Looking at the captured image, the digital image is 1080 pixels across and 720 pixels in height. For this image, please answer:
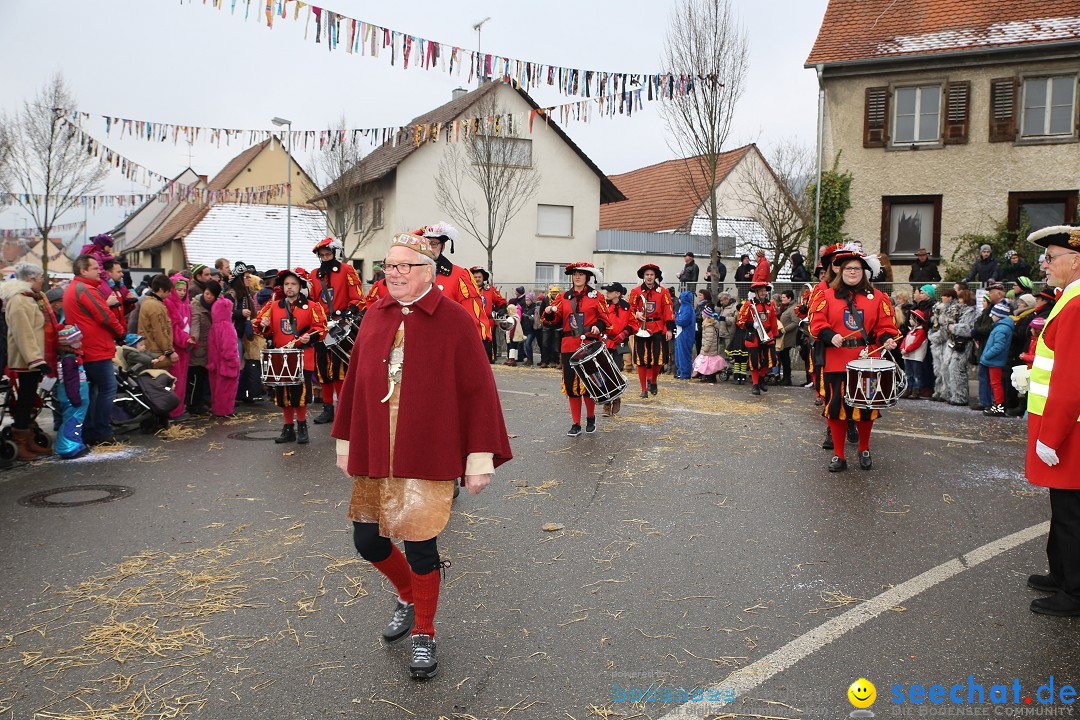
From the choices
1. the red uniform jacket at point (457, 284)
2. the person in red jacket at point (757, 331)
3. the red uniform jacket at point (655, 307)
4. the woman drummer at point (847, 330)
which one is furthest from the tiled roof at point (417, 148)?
the woman drummer at point (847, 330)

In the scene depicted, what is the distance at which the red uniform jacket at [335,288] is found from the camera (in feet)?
32.8

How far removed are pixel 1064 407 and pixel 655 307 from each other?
9.29 meters

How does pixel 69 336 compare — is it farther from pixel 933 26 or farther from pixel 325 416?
pixel 933 26

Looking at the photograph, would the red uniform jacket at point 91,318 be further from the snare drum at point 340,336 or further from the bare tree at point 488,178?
the bare tree at point 488,178

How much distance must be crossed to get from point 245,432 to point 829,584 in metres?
7.87

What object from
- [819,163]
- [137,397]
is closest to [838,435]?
[137,397]

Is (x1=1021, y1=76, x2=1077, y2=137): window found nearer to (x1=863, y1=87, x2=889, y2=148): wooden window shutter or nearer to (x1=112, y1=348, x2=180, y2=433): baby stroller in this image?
(x1=863, y1=87, x2=889, y2=148): wooden window shutter

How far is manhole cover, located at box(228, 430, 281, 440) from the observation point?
1010 cm

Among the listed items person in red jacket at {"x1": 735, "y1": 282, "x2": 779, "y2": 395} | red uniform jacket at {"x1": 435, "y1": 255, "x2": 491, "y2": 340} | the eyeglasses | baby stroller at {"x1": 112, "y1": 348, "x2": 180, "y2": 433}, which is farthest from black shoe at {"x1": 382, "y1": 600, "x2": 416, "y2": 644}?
person in red jacket at {"x1": 735, "y1": 282, "x2": 779, "y2": 395}

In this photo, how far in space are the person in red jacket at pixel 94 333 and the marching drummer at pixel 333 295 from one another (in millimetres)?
2245

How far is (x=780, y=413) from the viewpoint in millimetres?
12148

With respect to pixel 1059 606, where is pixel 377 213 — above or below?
above

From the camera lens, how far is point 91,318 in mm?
8859

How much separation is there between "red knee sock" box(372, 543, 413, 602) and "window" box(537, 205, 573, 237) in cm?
3095
